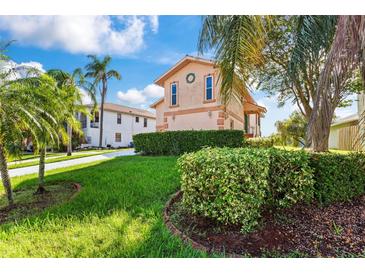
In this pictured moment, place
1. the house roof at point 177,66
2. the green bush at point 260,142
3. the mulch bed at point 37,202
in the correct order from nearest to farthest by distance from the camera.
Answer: the mulch bed at point 37,202 → the green bush at point 260,142 → the house roof at point 177,66

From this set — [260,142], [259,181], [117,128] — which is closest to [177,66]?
[260,142]

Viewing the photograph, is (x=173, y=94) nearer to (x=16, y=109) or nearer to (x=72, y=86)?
(x=72, y=86)

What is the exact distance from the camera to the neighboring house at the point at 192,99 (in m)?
10.2

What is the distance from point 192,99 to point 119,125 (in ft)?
17.4

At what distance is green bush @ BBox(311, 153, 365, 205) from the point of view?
322cm

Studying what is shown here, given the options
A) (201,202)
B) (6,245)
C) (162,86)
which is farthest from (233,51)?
(162,86)

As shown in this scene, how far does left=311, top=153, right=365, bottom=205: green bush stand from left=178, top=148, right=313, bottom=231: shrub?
236 mm

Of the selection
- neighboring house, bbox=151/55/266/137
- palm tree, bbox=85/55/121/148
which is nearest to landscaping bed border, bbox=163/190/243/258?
palm tree, bbox=85/55/121/148

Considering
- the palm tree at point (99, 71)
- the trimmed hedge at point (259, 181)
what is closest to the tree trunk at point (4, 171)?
the palm tree at point (99, 71)

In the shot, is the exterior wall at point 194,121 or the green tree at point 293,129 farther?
the green tree at point 293,129

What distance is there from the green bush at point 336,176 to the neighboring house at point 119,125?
28.5 ft

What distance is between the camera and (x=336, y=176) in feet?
10.7

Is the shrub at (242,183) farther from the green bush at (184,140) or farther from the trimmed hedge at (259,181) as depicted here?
the green bush at (184,140)

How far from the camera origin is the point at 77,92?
5352 millimetres
